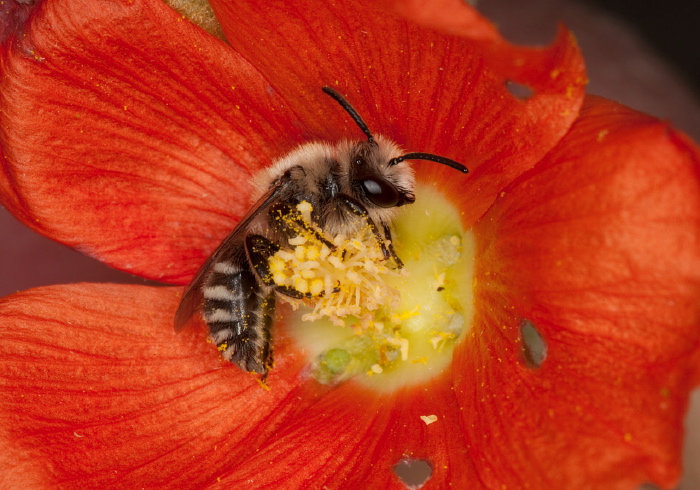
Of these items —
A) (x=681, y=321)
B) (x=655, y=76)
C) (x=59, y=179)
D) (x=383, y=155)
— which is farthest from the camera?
(x=655, y=76)

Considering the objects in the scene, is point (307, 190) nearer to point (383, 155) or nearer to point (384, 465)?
point (383, 155)

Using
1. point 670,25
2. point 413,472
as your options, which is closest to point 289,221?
point 413,472

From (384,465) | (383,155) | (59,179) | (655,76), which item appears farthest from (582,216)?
(655,76)

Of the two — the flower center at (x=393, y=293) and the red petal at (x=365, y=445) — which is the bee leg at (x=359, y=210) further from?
the red petal at (x=365, y=445)

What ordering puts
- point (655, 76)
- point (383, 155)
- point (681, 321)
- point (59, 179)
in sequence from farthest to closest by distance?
point (655, 76) → point (59, 179) → point (383, 155) → point (681, 321)

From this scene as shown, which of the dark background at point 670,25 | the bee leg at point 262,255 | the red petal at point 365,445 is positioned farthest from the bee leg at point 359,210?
the dark background at point 670,25
